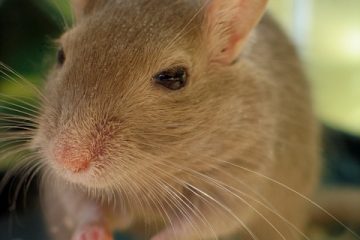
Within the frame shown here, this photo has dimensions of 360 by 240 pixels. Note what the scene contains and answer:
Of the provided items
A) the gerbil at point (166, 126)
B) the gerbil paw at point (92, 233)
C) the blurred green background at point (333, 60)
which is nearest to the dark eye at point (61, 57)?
the gerbil at point (166, 126)

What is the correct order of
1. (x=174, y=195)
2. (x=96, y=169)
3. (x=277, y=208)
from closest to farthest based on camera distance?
1. (x=96, y=169)
2. (x=174, y=195)
3. (x=277, y=208)

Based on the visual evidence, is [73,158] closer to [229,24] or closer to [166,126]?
[166,126]

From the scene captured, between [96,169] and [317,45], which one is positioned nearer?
[96,169]

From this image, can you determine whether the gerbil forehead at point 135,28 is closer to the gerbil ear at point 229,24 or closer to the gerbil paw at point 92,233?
the gerbil ear at point 229,24

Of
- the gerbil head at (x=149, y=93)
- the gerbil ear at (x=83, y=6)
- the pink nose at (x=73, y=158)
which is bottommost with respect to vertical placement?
the pink nose at (x=73, y=158)

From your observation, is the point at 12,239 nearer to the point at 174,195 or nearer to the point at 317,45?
the point at 174,195

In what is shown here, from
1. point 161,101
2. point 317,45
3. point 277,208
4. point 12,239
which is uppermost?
point 317,45

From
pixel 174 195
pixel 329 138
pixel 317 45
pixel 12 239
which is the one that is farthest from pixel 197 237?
pixel 317 45
